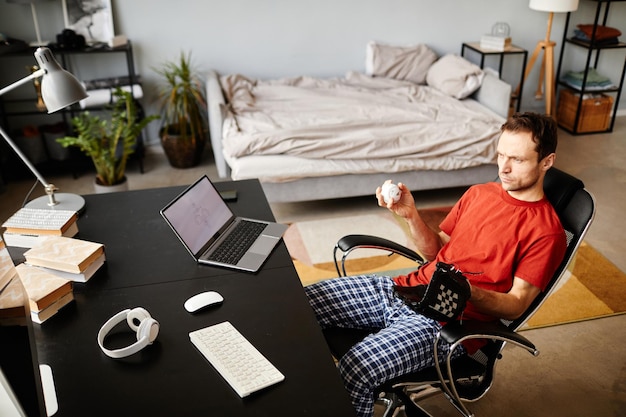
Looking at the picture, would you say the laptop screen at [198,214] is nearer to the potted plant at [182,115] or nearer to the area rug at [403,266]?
the area rug at [403,266]

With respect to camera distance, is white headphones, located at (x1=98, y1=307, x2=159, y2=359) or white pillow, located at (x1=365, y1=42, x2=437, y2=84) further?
white pillow, located at (x1=365, y1=42, x2=437, y2=84)

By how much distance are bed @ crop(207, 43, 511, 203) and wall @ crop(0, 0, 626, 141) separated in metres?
0.42

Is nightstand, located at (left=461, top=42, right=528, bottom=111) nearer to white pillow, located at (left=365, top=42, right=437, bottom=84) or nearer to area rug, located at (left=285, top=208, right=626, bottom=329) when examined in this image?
white pillow, located at (left=365, top=42, right=437, bottom=84)

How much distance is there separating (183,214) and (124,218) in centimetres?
37

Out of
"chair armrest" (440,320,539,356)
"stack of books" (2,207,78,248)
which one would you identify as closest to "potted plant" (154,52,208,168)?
"stack of books" (2,207,78,248)

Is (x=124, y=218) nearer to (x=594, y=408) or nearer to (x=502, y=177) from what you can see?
(x=502, y=177)

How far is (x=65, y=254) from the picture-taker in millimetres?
1815

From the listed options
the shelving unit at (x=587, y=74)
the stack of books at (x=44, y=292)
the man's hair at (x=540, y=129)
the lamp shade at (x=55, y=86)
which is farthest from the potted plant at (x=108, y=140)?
the shelving unit at (x=587, y=74)

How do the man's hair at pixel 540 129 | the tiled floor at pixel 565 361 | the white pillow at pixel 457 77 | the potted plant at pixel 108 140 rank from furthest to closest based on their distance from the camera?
the white pillow at pixel 457 77, the potted plant at pixel 108 140, the tiled floor at pixel 565 361, the man's hair at pixel 540 129

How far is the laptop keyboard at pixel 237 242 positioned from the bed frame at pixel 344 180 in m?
1.47

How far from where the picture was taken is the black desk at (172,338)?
136 cm

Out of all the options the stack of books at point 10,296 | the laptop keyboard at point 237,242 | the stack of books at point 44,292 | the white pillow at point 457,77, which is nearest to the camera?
the stack of books at point 10,296

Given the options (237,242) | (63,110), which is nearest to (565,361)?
(237,242)

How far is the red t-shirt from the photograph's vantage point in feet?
5.93
